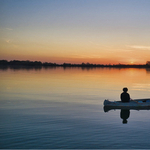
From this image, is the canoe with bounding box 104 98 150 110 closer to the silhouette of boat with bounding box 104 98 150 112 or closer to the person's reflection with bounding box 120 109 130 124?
the silhouette of boat with bounding box 104 98 150 112

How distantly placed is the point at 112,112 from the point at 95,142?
25.2 ft

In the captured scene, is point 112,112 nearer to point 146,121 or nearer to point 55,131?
point 146,121

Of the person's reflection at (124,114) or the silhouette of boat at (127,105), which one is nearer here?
the person's reflection at (124,114)

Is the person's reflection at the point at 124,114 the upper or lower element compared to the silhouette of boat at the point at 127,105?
lower

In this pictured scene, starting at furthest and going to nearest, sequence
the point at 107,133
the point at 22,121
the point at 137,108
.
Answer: the point at 137,108 < the point at 22,121 < the point at 107,133

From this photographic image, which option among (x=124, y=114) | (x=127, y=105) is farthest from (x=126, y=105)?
(x=124, y=114)

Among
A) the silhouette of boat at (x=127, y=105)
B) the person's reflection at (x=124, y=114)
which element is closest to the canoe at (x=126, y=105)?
the silhouette of boat at (x=127, y=105)

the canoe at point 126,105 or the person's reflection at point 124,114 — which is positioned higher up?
the canoe at point 126,105

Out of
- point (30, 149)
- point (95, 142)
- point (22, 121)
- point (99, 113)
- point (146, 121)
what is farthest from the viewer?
point (99, 113)

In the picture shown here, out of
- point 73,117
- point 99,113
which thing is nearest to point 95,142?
point 73,117

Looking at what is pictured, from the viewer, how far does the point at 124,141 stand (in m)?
10.3

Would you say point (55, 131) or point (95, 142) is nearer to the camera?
point (95, 142)

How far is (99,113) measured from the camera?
16.5 meters

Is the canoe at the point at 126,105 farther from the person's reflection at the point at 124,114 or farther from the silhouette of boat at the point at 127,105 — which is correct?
the person's reflection at the point at 124,114
